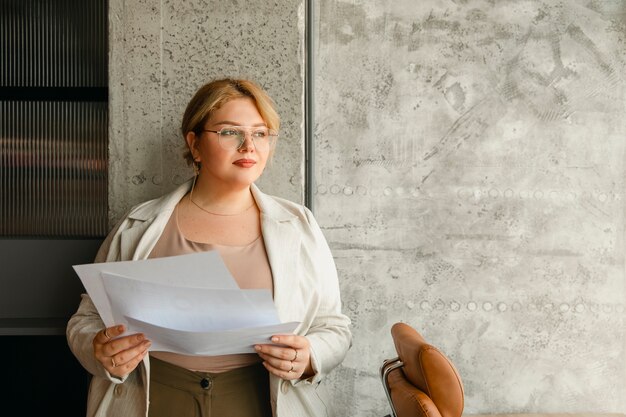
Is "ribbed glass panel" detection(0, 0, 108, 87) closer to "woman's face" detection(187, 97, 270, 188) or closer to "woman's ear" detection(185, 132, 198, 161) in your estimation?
"woman's ear" detection(185, 132, 198, 161)

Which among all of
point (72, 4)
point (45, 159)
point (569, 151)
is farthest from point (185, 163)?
point (569, 151)

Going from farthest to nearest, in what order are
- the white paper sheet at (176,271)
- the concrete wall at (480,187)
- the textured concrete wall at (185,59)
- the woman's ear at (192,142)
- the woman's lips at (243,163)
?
the concrete wall at (480,187) → the textured concrete wall at (185,59) → the woman's ear at (192,142) → the woman's lips at (243,163) → the white paper sheet at (176,271)

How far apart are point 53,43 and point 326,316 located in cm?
160

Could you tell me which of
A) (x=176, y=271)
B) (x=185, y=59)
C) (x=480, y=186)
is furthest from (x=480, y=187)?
(x=176, y=271)

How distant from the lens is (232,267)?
2090 mm

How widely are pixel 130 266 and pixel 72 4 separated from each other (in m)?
1.57

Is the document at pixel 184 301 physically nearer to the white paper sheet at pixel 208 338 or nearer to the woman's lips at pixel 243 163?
the white paper sheet at pixel 208 338

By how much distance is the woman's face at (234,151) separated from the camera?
83.7 inches

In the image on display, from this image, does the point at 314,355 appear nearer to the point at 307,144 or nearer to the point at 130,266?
the point at 130,266

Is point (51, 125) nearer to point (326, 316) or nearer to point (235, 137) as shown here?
point (235, 137)

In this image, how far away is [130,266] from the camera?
1665 mm

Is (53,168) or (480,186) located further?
(480,186)

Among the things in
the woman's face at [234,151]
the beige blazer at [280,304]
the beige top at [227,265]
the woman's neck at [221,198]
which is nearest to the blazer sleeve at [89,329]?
the beige blazer at [280,304]

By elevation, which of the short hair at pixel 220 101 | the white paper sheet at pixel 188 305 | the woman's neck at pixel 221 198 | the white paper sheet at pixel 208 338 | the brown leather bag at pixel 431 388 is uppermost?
the short hair at pixel 220 101
